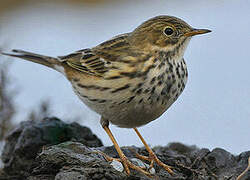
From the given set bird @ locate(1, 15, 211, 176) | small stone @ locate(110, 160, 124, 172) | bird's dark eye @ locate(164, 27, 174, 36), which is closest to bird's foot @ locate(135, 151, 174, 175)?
bird @ locate(1, 15, 211, 176)

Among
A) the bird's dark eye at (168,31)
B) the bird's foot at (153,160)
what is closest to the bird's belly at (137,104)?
the bird's foot at (153,160)

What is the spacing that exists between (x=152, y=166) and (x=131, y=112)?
1.86 feet

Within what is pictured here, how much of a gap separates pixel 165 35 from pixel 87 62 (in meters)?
0.91

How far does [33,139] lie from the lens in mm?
6129

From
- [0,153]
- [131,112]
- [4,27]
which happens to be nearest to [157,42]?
[131,112]

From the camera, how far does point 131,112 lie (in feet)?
17.6

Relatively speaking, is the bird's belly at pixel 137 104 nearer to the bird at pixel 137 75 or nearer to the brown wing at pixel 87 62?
the bird at pixel 137 75

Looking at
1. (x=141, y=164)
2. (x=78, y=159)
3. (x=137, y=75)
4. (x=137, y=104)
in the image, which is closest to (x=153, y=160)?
(x=141, y=164)

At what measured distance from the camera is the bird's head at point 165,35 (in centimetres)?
563

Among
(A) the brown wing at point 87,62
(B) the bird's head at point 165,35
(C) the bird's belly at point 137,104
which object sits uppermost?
(B) the bird's head at point 165,35

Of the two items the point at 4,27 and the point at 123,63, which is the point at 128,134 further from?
the point at 4,27

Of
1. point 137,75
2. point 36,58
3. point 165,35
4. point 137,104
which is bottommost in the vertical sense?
point 137,104

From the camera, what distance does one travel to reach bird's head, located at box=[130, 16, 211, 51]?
18.5 ft

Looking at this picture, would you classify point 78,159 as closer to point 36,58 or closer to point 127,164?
point 127,164
